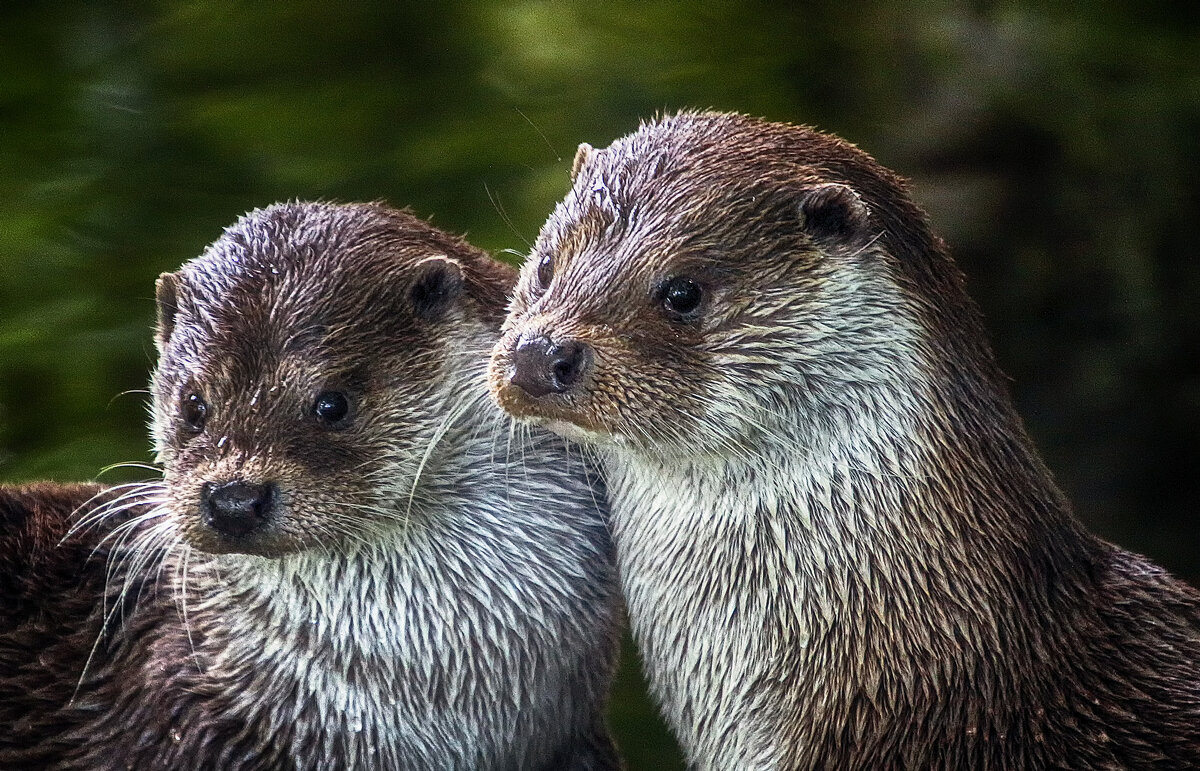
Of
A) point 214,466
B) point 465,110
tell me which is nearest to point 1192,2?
point 465,110

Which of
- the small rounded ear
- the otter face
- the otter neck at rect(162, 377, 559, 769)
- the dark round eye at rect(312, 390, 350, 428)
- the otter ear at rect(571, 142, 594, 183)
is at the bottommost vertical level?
the otter neck at rect(162, 377, 559, 769)

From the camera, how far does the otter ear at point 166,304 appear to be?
2.28 metres

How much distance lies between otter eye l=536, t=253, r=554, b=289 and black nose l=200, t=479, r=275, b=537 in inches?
18.1

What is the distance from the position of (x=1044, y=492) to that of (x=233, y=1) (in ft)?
9.74

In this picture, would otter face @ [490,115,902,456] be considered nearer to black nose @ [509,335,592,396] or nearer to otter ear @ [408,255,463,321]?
black nose @ [509,335,592,396]

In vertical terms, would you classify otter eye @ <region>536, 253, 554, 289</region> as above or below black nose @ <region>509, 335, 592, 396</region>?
above

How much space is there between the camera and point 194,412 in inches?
84.7

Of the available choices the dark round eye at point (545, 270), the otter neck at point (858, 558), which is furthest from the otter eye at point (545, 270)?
the otter neck at point (858, 558)

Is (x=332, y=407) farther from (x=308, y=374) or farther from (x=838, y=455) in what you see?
(x=838, y=455)

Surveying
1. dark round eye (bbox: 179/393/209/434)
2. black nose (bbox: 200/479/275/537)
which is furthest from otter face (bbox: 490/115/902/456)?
dark round eye (bbox: 179/393/209/434)

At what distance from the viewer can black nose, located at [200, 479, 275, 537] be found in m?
2.01

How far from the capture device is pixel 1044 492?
6.73 ft

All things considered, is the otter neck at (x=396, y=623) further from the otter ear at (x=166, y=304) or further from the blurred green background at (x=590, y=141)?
the blurred green background at (x=590, y=141)

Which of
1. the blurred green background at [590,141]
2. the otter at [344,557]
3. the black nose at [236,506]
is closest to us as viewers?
the black nose at [236,506]
